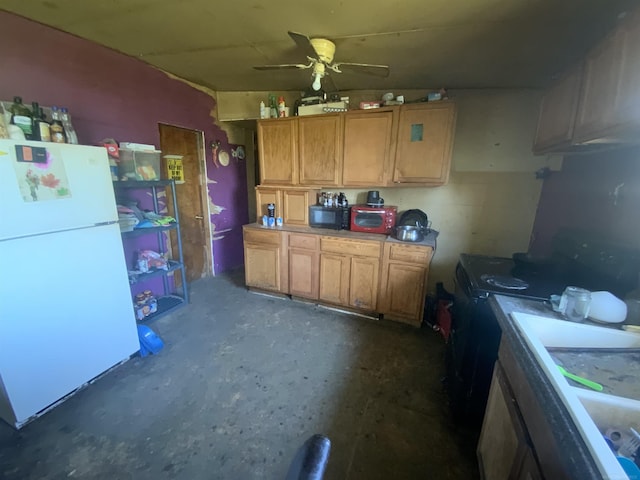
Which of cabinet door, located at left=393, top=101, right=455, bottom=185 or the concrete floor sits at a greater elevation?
cabinet door, located at left=393, top=101, right=455, bottom=185

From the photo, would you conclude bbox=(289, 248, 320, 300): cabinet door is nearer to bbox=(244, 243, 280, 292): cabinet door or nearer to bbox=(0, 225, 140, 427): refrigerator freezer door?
bbox=(244, 243, 280, 292): cabinet door

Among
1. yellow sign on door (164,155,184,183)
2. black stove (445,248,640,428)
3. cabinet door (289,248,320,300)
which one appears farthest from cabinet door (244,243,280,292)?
black stove (445,248,640,428)

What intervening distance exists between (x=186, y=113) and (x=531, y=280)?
357 cm

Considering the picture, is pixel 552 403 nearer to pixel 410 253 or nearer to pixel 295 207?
pixel 410 253

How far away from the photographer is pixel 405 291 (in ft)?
8.67

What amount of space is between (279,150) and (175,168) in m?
1.20

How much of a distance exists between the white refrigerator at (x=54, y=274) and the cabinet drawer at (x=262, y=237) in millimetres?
1369

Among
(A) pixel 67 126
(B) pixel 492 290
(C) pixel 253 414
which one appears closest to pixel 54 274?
(A) pixel 67 126

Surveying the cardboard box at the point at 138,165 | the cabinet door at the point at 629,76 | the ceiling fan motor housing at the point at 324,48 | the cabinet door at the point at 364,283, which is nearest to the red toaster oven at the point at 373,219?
the cabinet door at the point at 364,283

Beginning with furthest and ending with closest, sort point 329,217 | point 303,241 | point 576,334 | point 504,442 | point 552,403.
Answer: point 329,217
point 303,241
point 576,334
point 504,442
point 552,403

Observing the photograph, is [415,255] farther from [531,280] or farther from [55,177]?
[55,177]

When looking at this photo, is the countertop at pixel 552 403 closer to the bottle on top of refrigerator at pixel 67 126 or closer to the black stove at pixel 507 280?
the black stove at pixel 507 280

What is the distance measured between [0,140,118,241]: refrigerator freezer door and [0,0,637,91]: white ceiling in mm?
947

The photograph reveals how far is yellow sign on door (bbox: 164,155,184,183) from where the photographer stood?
299 centimetres
